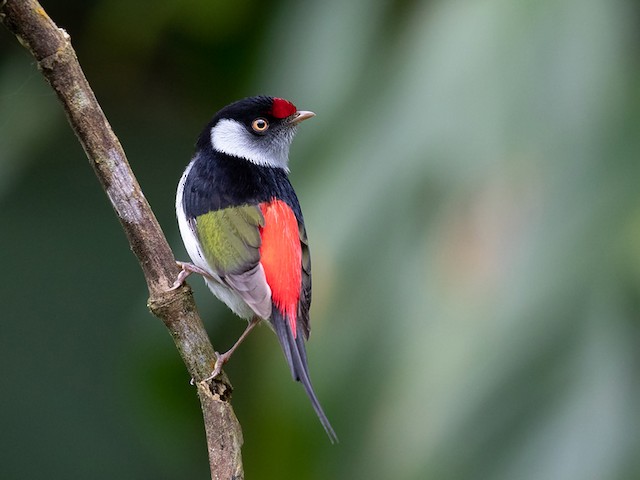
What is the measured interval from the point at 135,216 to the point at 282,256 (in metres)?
0.63

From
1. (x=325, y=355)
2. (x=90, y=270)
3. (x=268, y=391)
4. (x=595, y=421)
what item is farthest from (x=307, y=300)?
(x=90, y=270)

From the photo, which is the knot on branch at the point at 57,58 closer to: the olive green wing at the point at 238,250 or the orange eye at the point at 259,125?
the olive green wing at the point at 238,250

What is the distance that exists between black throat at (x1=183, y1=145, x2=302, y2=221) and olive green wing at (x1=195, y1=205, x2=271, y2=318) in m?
0.04

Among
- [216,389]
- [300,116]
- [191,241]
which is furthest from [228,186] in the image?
[216,389]

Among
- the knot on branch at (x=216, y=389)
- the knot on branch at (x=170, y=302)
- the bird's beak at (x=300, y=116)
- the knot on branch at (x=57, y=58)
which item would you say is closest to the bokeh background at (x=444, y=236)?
the bird's beak at (x=300, y=116)

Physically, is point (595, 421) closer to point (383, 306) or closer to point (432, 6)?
point (383, 306)

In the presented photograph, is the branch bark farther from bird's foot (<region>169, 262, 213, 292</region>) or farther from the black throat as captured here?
the black throat

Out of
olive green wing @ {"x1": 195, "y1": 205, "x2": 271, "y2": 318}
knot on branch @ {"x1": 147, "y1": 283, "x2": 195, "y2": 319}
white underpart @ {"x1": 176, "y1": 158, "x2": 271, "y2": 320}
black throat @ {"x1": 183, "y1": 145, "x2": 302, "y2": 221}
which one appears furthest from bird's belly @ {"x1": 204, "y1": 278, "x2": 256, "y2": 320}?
knot on branch @ {"x1": 147, "y1": 283, "x2": 195, "y2": 319}

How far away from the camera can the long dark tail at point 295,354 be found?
2.81 meters

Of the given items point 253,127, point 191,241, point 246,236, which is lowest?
point 191,241

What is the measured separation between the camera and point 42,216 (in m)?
6.11

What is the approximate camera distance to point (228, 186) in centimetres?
→ 341

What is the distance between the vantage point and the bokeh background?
3080 millimetres

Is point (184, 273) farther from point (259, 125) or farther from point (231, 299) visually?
point (259, 125)
